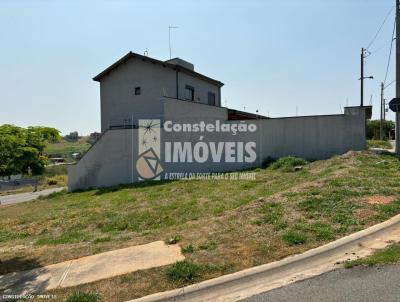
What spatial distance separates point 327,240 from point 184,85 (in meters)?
18.1

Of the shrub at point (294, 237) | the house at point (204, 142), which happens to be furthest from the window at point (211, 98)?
the shrub at point (294, 237)

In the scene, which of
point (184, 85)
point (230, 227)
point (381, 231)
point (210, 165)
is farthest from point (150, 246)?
point (184, 85)

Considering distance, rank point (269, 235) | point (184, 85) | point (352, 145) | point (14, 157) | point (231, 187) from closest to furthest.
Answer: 1. point (269, 235)
2. point (14, 157)
3. point (231, 187)
4. point (352, 145)
5. point (184, 85)

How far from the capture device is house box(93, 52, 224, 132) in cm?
2142

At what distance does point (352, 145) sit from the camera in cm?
1638

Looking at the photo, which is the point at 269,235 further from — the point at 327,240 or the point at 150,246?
the point at 150,246

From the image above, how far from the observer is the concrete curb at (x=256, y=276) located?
409 cm

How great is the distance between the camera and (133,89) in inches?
878

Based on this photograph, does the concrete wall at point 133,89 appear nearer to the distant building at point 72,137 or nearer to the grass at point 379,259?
the grass at point 379,259

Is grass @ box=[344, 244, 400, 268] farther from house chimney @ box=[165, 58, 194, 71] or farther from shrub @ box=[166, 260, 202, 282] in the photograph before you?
house chimney @ box=[165, 58, 194, 71]

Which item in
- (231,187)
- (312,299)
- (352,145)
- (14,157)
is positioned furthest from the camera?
(352,145)

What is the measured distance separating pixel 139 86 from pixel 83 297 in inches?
755

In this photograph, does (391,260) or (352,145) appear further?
(352,145)

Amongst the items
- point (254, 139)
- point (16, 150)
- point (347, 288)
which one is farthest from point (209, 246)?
point (254, 139)
